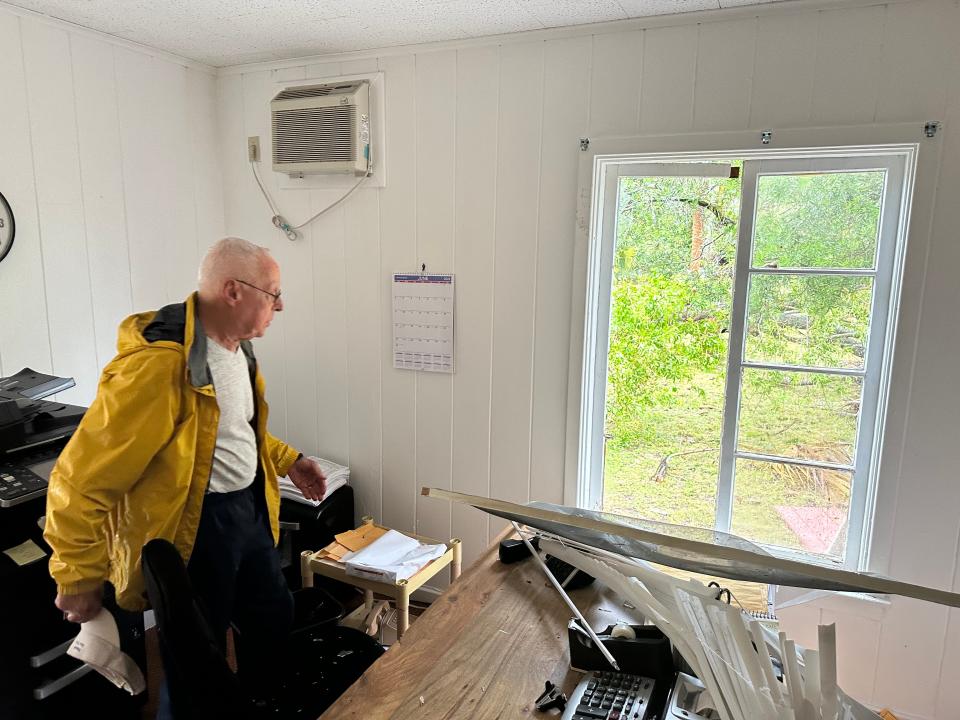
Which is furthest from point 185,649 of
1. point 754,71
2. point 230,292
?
point 754,71

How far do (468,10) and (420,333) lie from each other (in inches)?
48.4

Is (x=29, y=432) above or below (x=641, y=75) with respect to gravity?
below

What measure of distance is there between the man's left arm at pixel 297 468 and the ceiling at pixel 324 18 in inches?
57.5

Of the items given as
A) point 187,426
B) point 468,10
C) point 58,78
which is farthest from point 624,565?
point 58,78

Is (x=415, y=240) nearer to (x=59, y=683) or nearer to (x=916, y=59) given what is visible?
(x=916, y=59)

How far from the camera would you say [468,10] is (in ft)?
7.28

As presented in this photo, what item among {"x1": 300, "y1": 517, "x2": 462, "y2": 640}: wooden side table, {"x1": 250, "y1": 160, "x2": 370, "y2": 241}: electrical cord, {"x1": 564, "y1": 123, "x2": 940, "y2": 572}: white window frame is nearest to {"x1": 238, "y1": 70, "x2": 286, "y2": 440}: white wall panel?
{"x1": 250, "y1": 160, "x2": 370, "y2": 241}: electrical cord

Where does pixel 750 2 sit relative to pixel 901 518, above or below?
above

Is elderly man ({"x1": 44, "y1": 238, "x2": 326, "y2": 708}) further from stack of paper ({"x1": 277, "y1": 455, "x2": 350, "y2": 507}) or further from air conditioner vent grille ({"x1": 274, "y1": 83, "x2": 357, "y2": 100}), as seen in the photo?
air conditioner vent grille ({"x1": 274, "y1": 83, "x2": 357, "y2": 100})

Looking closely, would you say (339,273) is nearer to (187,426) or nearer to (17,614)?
(187,426)

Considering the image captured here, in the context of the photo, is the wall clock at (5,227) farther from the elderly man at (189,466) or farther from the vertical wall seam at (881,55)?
the vertical wall seam at (881,55)

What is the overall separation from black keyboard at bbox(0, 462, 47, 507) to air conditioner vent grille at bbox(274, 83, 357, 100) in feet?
5.82

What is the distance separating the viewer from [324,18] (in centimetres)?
233

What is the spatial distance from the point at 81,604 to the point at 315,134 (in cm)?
196
